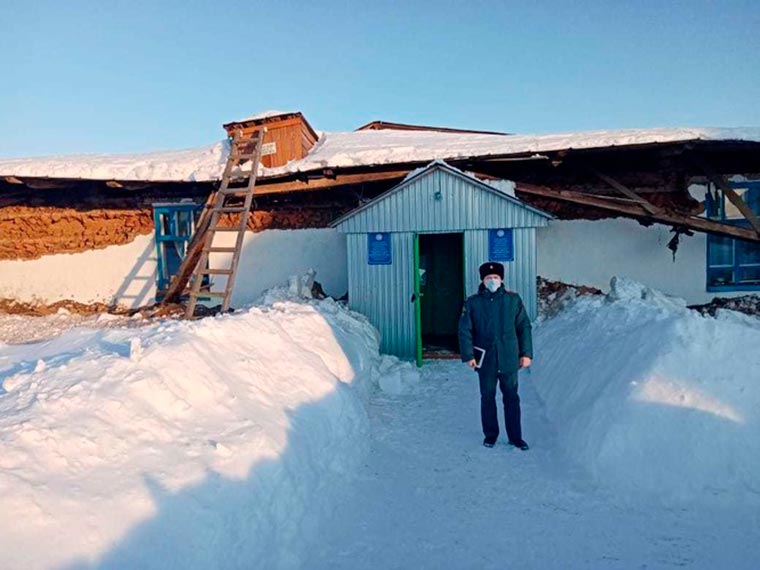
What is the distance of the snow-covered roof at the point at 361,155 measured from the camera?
336 inches

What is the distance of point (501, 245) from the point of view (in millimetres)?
7898

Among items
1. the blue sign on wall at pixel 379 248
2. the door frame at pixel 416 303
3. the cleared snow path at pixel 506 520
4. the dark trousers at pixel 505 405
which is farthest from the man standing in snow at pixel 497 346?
the blue sign on wall at pixel 379 248

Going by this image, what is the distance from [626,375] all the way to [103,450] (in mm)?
4411

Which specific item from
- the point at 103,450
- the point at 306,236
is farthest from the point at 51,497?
the point at 306,236

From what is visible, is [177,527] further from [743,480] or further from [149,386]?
[743,480]

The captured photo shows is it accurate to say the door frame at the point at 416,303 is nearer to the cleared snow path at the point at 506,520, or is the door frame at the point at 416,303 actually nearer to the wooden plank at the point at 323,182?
the wooden plank at the point at 323,182

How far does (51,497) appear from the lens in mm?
2357

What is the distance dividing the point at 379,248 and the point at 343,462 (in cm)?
442

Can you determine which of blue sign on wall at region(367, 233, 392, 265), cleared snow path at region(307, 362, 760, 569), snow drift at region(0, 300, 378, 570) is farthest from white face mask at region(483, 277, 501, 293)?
blue sign on wall at region(367, 233, 392, 265)

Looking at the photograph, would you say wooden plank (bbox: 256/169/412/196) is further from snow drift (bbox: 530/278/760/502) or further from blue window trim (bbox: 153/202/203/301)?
snow drift (bbox: 530/278/760/502)

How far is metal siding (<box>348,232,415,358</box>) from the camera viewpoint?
8.09m

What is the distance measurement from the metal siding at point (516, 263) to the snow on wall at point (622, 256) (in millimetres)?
1760

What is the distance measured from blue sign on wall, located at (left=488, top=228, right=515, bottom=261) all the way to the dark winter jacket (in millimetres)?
2941

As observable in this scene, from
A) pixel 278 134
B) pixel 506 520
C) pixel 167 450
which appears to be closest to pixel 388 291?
pixel 506 520
